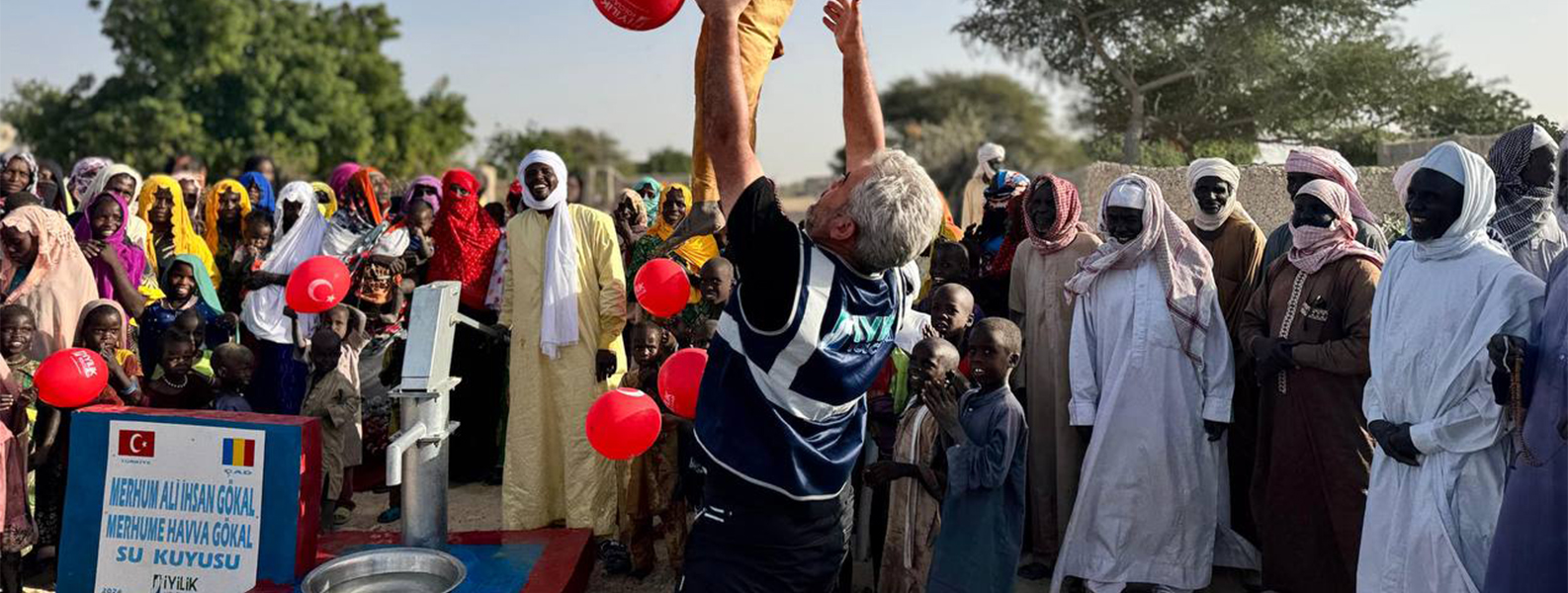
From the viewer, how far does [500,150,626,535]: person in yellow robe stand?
18.2 ft

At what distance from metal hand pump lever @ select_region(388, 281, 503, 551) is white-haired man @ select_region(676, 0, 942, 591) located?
1.38 meters

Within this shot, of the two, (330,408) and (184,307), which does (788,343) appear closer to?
(330,408)

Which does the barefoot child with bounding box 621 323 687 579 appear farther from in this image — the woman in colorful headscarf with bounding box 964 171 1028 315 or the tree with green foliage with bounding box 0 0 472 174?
the tree with green foliage with bounding box 0 0 472 174

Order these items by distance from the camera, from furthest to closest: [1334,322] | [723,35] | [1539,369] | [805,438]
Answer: [1334,322] → [1539,369] → [805,438] → [723,35]

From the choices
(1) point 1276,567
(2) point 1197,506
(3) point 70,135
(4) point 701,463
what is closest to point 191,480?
(4) point 701,463

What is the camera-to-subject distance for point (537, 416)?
562 centimetres

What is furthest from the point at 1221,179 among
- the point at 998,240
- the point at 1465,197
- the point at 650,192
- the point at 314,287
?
the point at 314,287

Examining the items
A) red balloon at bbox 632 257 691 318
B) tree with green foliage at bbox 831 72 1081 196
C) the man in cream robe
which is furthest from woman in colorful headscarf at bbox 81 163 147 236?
tree with green foliage at bbox 831 72 1081 196

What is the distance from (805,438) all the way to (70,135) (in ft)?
136

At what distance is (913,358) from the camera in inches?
170

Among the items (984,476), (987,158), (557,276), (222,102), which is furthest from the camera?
(222,102)

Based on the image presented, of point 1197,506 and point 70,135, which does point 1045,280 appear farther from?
point 70,135

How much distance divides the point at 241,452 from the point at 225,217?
3760mm

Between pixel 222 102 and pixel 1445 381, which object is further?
pixel 222 102
